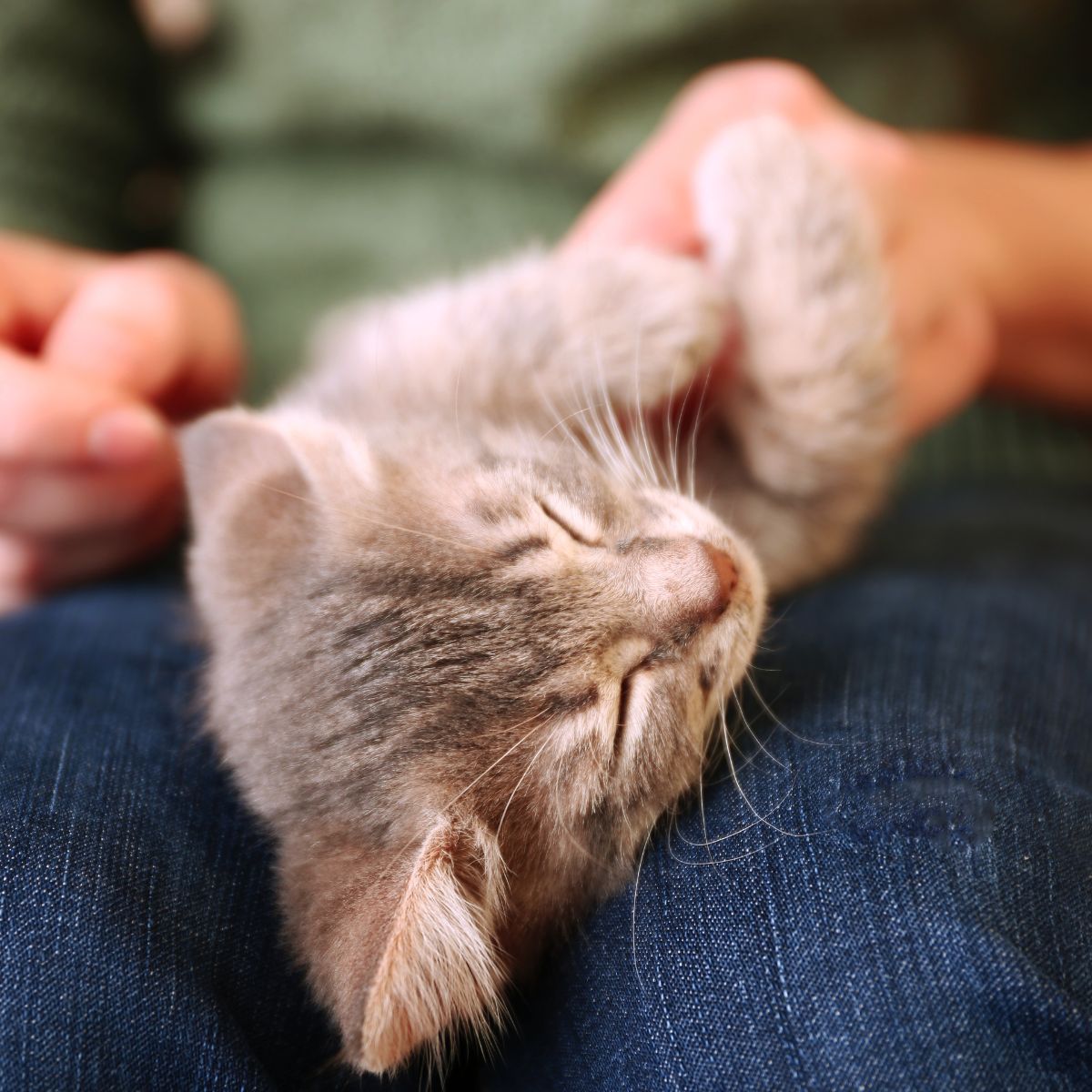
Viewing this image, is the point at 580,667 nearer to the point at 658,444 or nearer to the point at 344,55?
the point at 658,444

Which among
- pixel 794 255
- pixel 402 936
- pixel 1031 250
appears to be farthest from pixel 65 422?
pixel 1031 250

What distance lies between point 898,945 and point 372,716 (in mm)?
519

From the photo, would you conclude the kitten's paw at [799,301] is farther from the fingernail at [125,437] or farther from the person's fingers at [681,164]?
the fingernail at [125,437]

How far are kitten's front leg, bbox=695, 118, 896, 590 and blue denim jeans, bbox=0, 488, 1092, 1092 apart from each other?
0.33m

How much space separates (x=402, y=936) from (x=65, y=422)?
0.71 meters

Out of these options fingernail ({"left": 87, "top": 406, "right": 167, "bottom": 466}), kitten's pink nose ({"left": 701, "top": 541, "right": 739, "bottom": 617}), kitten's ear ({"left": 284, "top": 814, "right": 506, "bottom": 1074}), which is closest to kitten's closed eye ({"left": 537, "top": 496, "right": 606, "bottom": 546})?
kitten's pink nose ({"left": 701, "top": 541, "right": 739, "bottom": 617})

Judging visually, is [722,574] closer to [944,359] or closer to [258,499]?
[258,499]

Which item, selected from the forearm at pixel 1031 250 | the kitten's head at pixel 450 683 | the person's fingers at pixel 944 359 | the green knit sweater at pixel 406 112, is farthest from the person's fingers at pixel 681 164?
the kitten's head at pixel 450 683

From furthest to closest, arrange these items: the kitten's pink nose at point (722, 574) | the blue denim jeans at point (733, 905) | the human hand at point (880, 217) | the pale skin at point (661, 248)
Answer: the human hand at point (880, 217)
the pale skin at point (661, 248)
the kitten's pink nose at point (722, 574)
the blue denim jeans at point (733, 905)

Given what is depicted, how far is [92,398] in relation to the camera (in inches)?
41.8

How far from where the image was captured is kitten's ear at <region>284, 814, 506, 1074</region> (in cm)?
75

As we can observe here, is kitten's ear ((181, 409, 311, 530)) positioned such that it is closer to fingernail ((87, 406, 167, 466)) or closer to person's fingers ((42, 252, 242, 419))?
fingernail ((87, 406, 167, 466))

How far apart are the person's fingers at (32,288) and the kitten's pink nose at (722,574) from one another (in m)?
0.98

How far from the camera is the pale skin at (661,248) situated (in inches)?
43.6
